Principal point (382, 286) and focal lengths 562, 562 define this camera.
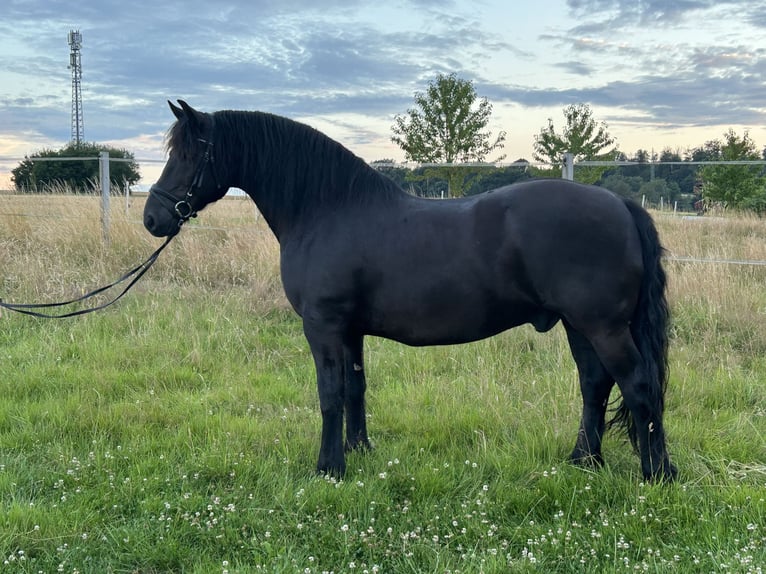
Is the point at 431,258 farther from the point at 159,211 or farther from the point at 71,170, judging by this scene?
the point at 71,170

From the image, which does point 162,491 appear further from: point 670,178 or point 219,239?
point 670,178

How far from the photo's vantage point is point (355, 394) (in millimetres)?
3502

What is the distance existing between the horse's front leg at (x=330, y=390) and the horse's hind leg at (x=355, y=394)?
8.2 inches

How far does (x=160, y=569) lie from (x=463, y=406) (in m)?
2.25

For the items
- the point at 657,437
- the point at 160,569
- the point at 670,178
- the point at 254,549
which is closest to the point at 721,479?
the point at 657,437

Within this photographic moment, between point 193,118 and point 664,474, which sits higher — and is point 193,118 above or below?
above

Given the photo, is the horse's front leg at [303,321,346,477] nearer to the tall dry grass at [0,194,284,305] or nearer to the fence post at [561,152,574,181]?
the tall dry grass at [0,194,284,305]

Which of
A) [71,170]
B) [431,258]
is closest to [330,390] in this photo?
[431,258]

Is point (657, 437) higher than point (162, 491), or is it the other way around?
point (657, 437)

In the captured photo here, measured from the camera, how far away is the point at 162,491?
3.03 meters

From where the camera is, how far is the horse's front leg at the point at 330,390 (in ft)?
10.2

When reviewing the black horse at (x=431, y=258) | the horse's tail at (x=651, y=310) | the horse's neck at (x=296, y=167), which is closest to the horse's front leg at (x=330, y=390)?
the black horse at (x=431, y=258)

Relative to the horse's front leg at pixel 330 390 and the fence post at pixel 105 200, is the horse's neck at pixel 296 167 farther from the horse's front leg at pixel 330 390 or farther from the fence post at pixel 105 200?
the fence post at pixel 105 200

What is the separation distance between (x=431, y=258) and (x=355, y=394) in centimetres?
107
